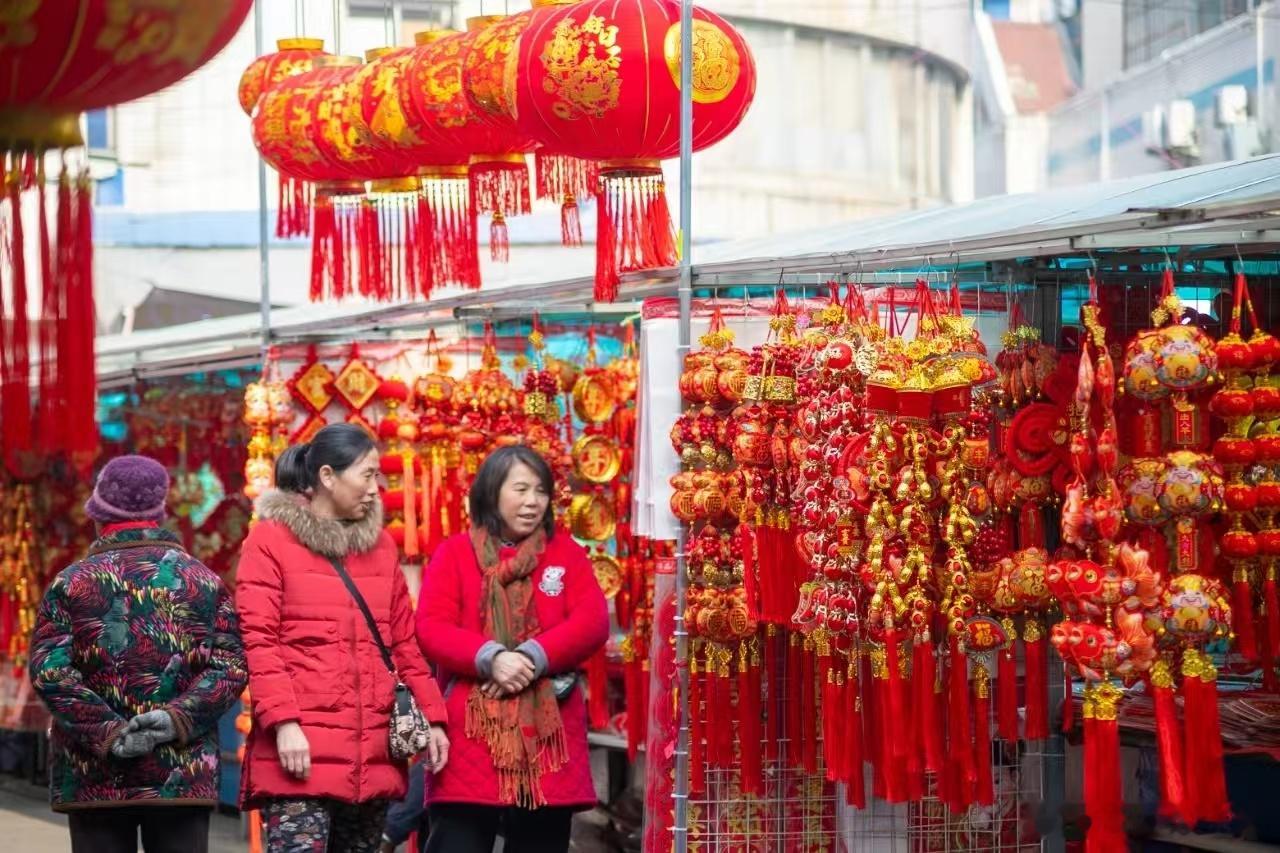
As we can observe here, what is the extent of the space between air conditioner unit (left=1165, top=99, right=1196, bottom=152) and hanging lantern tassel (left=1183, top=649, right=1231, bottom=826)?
1417cm

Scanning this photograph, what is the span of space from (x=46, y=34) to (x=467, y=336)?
16.3 feet

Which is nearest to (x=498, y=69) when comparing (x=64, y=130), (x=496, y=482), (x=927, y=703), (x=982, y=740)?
(x=496, y=482)

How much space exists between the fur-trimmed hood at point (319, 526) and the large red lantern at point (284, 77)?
2066mm

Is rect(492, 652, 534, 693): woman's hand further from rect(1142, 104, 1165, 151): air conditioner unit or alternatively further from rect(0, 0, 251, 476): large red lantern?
rect(1142, 104, 1165, 151): air conditioner unit

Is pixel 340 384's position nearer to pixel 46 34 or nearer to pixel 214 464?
pixel 214 464

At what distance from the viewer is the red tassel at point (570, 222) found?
21.6 feet

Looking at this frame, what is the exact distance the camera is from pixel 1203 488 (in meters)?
4.49

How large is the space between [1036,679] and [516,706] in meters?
1.39

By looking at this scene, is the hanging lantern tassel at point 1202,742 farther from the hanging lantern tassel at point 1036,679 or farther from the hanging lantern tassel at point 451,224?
the hanging lantern tassel at point 451,224

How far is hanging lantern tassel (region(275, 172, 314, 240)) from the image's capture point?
7363mm

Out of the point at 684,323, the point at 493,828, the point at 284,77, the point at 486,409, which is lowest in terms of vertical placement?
the point at 493,828

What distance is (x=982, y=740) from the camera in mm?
5094

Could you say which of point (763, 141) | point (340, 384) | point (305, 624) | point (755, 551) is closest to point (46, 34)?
point (305, 624)

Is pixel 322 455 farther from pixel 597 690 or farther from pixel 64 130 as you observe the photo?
pixel 64 130
